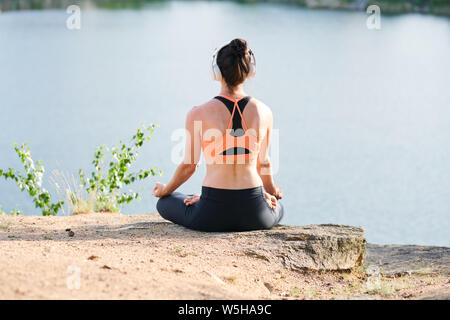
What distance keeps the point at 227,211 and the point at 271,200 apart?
401 millimetres

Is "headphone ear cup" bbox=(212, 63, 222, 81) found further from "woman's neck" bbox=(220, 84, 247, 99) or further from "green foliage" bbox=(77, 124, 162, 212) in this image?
"green foliage" bbox=(77, 124, 162, 212)

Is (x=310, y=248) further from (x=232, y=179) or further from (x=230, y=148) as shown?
(x=230, y=148)

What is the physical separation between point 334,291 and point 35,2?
41631 mm

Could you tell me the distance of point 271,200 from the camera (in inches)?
197

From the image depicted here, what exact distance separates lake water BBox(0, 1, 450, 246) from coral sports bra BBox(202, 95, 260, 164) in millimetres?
5620

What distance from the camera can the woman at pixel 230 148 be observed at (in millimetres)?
4641

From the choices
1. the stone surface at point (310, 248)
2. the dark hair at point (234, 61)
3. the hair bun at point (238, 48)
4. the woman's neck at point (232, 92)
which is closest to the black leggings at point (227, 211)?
the stone surface at point (310, 248)

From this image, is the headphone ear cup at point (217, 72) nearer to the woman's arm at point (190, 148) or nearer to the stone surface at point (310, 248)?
the woman's arm at point (190, 148)

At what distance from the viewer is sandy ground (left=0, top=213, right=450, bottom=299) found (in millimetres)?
3464

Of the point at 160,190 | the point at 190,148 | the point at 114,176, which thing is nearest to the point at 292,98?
the point at 114,176

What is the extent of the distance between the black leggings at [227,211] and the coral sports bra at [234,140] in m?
0.23

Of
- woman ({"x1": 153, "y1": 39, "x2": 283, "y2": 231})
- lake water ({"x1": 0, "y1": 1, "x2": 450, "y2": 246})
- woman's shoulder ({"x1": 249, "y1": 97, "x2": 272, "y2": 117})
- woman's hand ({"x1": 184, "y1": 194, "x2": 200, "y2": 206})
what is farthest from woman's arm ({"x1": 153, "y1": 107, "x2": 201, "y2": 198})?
lake water ({"x1": 0, "y1": 1, "x2": 450, "y2": 246})

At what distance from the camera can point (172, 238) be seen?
15.7ft

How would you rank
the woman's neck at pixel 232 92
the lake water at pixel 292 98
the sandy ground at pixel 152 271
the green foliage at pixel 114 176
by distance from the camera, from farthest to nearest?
the lake water at pixel 292 98 → the green foliage at pixel 114 176 → the woman's neck at pixel 232 92 → the sandy ground at pixel 152 271
